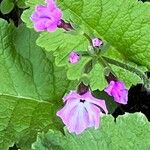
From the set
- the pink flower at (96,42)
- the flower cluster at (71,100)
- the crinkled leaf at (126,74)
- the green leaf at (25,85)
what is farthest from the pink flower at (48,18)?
the green leaf at (25,85)

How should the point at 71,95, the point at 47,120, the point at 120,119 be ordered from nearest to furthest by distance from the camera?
1. the point at 71,95
2. the point at 120,119
3. the point at 47,120

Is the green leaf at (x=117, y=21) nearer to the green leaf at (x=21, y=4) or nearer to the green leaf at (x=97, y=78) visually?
the green leaf at (x=97, y=78)

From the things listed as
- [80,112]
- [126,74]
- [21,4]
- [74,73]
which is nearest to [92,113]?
[80,112]

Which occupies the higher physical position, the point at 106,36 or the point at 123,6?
the point at 123,6

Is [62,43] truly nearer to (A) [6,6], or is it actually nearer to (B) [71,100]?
(B) [71,100]

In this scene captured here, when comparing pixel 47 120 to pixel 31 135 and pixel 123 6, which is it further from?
pixel 123 6

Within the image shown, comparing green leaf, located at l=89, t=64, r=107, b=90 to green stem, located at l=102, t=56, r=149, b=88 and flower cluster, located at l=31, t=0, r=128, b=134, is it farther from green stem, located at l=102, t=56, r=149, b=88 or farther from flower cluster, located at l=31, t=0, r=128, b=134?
flower cluster, located at l=31, t=0, r=128, b=134

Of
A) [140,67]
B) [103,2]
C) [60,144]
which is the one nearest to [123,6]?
[103,2]
